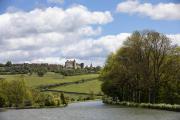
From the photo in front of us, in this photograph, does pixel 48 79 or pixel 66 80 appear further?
pixel 66 80

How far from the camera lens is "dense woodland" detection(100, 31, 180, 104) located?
174 feet

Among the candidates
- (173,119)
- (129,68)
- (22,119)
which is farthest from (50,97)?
(173,119)

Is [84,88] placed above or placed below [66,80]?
below

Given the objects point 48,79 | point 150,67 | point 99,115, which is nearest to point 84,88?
point 48,79

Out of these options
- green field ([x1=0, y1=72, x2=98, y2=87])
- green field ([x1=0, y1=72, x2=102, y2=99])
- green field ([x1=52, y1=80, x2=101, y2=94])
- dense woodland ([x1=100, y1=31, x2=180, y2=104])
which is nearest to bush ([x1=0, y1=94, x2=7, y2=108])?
dense woodland ([x1=100, y1=31, x2=180, y2=104])

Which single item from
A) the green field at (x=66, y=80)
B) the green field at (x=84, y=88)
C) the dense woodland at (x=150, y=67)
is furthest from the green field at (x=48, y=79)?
the dense woodland at (x=150, y=67)

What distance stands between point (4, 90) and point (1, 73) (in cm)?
3480

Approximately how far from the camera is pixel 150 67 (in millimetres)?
54344

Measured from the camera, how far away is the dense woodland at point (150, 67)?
5309 centimetres

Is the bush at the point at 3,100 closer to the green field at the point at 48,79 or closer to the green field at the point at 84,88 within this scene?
the green field at the point at 48,79

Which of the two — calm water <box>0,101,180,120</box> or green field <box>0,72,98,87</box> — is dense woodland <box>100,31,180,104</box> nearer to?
calm water <box>0,101,180,120</box>

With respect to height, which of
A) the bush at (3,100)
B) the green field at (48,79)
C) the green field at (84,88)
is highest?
the green field at (48,79)

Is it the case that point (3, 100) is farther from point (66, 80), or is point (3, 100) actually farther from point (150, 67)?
point (66, 80)

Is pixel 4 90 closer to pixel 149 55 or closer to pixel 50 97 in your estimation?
pixel 50 97
